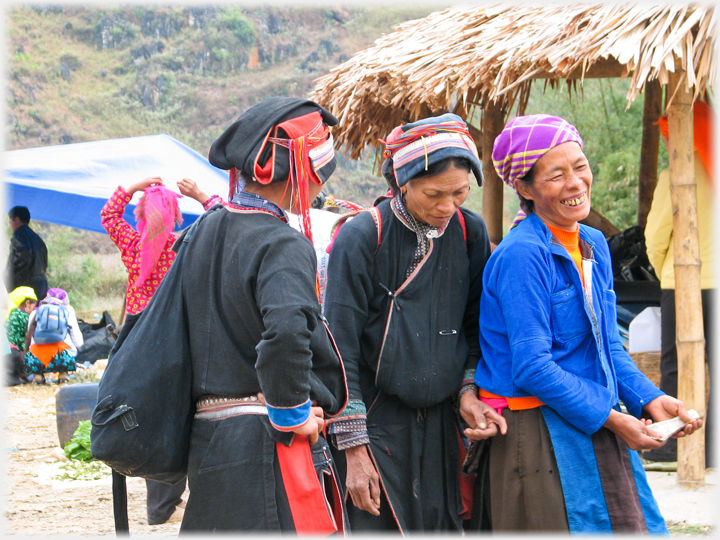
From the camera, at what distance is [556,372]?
216 centimetres

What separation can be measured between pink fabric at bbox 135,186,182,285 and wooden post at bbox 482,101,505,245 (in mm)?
2646

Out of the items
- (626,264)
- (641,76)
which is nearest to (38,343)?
(626,264)

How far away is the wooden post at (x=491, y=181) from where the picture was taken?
19.5ft

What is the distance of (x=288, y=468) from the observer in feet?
6.53

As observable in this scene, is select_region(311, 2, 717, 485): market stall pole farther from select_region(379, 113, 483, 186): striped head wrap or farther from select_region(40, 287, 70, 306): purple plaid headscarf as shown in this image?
select_region(40, 287, 70, 306): purple plaid headscarf

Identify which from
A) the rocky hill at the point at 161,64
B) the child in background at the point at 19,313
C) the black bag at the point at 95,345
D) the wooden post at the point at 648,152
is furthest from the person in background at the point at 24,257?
the rocky hill at the point at 161,64

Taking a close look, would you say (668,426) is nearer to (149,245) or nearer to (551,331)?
(551,331)

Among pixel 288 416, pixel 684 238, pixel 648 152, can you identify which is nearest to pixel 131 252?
pixel 288 416

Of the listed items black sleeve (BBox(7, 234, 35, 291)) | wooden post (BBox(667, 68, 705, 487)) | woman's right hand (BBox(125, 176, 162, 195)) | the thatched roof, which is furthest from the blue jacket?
black sleeve (BBox(7, 234, 35, 291))

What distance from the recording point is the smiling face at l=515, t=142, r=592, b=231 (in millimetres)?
2297

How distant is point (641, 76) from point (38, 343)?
8754 millimetres

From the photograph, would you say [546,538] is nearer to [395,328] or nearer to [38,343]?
[395,328]

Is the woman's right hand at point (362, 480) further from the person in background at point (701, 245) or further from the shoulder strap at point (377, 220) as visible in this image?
the person in background at point (701, 245)

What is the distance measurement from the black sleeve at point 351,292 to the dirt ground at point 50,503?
Answer: 2461mm
